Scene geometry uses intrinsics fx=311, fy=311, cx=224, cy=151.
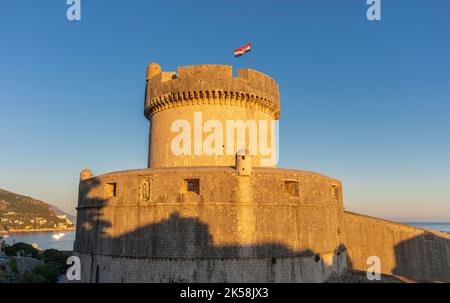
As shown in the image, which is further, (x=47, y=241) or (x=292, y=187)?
(x=47, y=241)

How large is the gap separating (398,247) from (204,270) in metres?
13.2

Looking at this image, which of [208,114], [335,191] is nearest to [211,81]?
[208,114]

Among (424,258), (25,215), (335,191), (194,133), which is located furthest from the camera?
(25,215)

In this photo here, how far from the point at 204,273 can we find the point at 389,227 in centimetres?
1293

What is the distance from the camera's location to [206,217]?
13438 mm

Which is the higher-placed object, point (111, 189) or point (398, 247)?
point (111, 189)

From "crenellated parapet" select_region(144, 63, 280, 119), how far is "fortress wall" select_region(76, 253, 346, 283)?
8.96m

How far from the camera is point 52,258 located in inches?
1032

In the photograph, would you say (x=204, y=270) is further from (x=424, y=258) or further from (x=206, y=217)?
(x=424, y=258)

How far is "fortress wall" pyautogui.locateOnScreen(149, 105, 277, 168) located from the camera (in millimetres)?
17719

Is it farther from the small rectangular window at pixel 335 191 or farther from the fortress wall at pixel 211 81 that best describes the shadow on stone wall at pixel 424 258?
the fortress wall at pixel 211 81

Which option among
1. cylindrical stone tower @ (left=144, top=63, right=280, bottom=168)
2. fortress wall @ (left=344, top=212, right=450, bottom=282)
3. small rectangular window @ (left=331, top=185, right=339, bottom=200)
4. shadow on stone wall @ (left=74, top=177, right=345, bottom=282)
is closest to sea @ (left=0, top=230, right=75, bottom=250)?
cylindrical stone tower @ (left=144, top=63, right=280, bottom=168)
